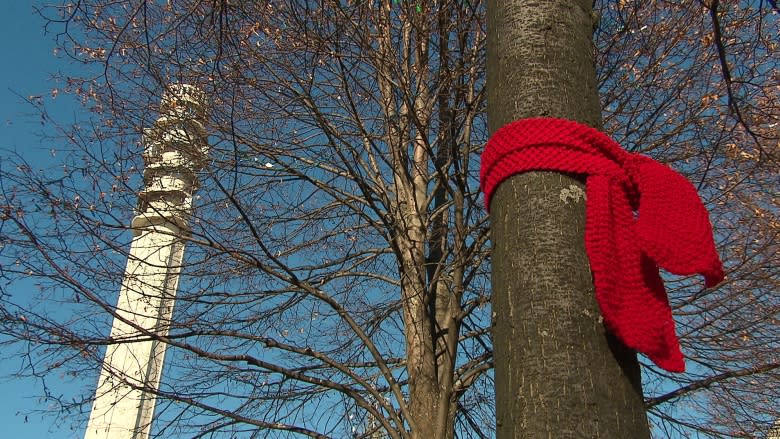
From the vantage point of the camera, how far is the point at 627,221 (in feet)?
4.48

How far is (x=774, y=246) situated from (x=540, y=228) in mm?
3696

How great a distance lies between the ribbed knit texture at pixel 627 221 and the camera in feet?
4.09

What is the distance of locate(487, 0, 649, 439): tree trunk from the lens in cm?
115

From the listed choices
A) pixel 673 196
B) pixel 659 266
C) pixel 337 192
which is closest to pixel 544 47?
pixel 673 196

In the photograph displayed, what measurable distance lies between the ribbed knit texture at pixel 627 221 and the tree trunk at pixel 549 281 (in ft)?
0.10

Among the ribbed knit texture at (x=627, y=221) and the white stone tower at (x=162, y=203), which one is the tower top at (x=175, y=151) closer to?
the white stone tower at (x=162, y=203)

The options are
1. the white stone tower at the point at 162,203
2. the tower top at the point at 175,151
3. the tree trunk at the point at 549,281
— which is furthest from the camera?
the tower top at the point at 175,151

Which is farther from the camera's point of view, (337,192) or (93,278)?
(337,192)

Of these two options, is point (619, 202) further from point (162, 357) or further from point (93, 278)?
point (162, 357)

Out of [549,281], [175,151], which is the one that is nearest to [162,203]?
[175,151]

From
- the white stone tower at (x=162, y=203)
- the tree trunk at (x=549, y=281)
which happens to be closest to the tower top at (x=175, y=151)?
the white stone tower at (x=162, y=203)

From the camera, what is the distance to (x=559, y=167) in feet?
4.54

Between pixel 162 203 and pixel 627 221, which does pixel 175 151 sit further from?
pixel 627 221

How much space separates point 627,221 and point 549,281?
26 centimetres
